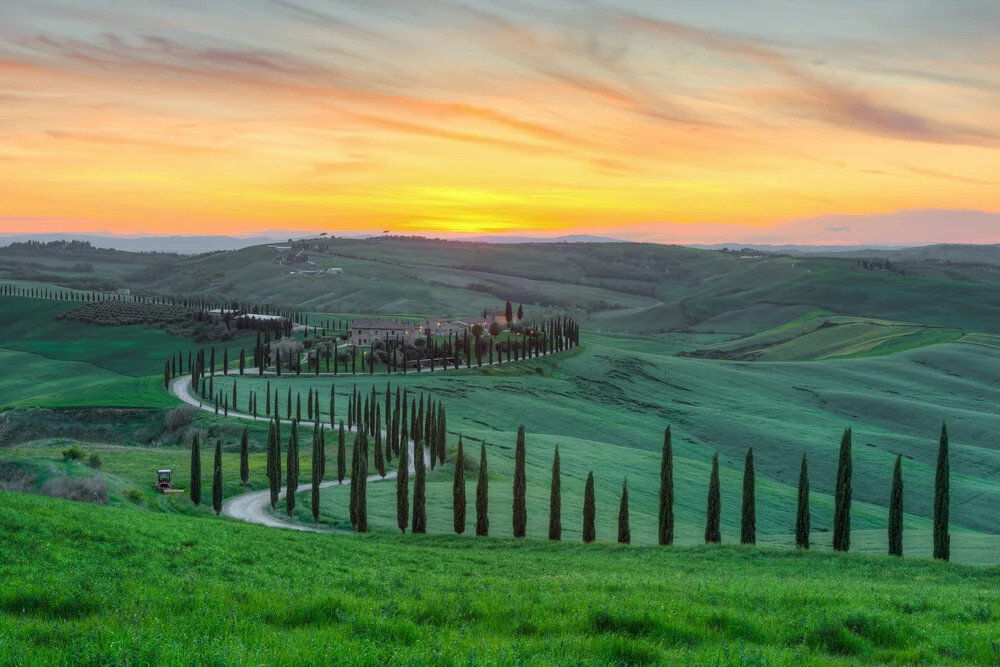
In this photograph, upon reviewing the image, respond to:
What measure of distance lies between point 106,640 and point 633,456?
98244 millimetres

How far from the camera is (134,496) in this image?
58031 mm

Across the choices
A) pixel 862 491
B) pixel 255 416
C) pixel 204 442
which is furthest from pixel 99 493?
pixel 862 491

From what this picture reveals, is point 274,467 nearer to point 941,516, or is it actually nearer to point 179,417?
point 941,516

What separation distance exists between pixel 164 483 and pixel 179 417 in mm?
52156

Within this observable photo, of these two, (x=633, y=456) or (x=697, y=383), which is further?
(x=697, y=383)

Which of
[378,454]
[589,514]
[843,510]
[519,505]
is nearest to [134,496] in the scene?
[519,505]

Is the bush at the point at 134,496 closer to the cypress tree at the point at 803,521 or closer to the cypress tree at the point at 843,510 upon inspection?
the cypress tree at the point at 803,521

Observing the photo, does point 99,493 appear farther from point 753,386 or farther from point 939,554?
point 753,386

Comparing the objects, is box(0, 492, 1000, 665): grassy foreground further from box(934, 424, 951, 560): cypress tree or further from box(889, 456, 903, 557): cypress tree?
box(889, 456, 903, 557): cypress tree

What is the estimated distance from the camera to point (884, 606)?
871 inches

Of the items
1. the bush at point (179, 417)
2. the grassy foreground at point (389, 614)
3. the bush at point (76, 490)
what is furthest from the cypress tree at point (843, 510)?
the bush at point (179, 417)

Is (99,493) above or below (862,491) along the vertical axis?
above

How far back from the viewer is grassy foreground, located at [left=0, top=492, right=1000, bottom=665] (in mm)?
13555

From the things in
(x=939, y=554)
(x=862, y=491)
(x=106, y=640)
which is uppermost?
(x=106, y=640)
